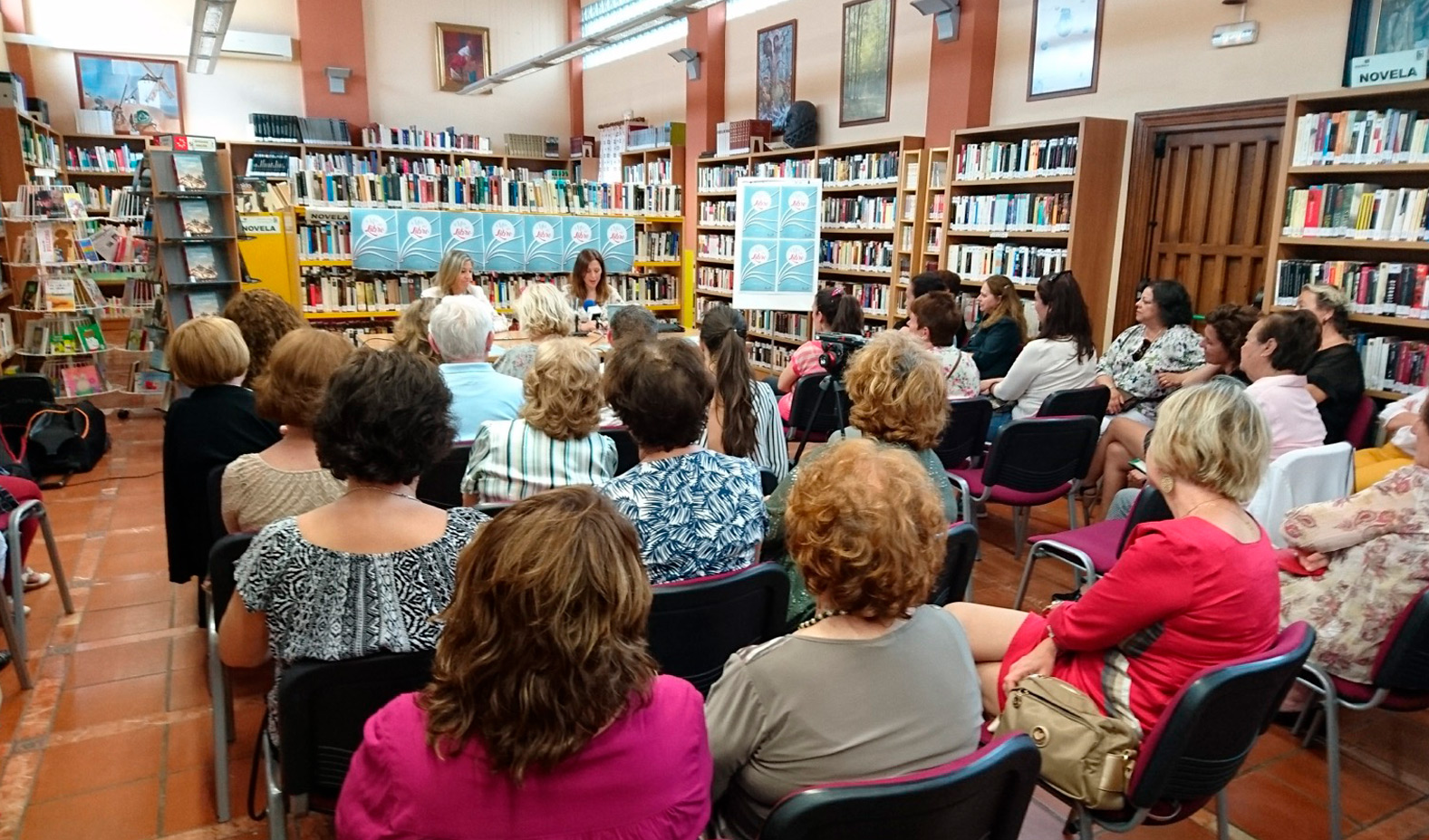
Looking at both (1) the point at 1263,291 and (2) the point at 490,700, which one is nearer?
(2) the point at 490,700

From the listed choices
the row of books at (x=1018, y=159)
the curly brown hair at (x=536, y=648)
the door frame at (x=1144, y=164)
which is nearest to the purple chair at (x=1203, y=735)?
the curly brown hair at (x=536, y=648)

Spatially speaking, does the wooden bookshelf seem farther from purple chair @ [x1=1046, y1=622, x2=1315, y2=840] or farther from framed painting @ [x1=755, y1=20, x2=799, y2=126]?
purple chair @ [x1=1046, y1=622, x2=1315, y2=840]

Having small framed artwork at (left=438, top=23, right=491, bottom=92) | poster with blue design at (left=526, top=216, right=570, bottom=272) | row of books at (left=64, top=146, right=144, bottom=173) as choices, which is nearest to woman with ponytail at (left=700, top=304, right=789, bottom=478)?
poster with blue design at (left=526, top=216, right=570, bottom=272)

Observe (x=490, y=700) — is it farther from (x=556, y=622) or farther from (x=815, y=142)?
(x=815, y=142)

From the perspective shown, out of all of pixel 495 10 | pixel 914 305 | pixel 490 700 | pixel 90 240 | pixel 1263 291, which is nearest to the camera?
pixel 490 700

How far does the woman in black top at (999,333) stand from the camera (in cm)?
516

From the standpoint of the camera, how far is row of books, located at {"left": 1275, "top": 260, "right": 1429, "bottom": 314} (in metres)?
4.29

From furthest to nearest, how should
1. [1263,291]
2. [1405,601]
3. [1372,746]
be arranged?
[1263,291] → [1372,746] → [1405,601]

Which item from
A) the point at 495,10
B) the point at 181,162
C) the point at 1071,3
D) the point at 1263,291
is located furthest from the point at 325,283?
the point at 495,10

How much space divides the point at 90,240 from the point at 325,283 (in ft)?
5.83

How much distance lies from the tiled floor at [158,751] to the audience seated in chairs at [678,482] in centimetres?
103

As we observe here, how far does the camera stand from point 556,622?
0.94 m

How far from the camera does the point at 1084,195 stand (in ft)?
19.1

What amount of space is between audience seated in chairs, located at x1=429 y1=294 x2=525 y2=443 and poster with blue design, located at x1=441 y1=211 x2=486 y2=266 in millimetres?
3702
